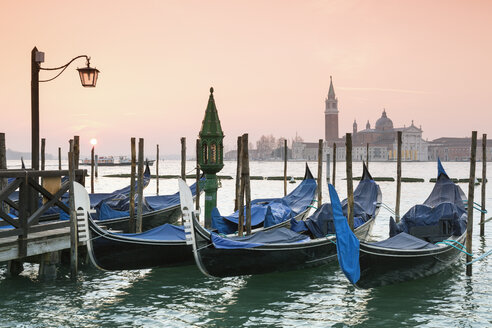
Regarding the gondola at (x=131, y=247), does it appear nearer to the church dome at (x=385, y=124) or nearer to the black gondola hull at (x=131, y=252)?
the black gondola hull at (x=131, y=252)

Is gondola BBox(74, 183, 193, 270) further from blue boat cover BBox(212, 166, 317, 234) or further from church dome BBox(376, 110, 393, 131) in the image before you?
church dome BBox(376, 110, 393, 131)

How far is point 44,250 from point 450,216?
5.83 meters

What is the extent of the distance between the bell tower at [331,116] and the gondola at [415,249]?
119123 mm

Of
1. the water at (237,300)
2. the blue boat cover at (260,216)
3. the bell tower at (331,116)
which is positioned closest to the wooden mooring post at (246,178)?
the blue boat cover at (260,216)

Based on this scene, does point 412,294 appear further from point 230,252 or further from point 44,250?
point 44,250

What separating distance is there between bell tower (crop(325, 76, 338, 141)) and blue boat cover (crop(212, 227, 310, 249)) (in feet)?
395

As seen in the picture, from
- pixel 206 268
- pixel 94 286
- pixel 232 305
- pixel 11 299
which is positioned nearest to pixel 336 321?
pixel 232 305

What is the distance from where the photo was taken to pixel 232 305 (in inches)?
243

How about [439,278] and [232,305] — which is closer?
[232,305]

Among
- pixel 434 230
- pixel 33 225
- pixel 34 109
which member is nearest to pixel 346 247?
pixel 434 230

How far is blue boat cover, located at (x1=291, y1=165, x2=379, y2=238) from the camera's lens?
324 inches

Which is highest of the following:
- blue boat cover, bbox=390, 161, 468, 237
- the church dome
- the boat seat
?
the church dome

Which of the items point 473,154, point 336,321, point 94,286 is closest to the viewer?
point 336,321

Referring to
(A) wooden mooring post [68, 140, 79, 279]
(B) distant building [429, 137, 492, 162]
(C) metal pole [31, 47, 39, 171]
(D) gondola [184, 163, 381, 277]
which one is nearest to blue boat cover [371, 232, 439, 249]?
(D) gondola [184, 163, 381, 277]
